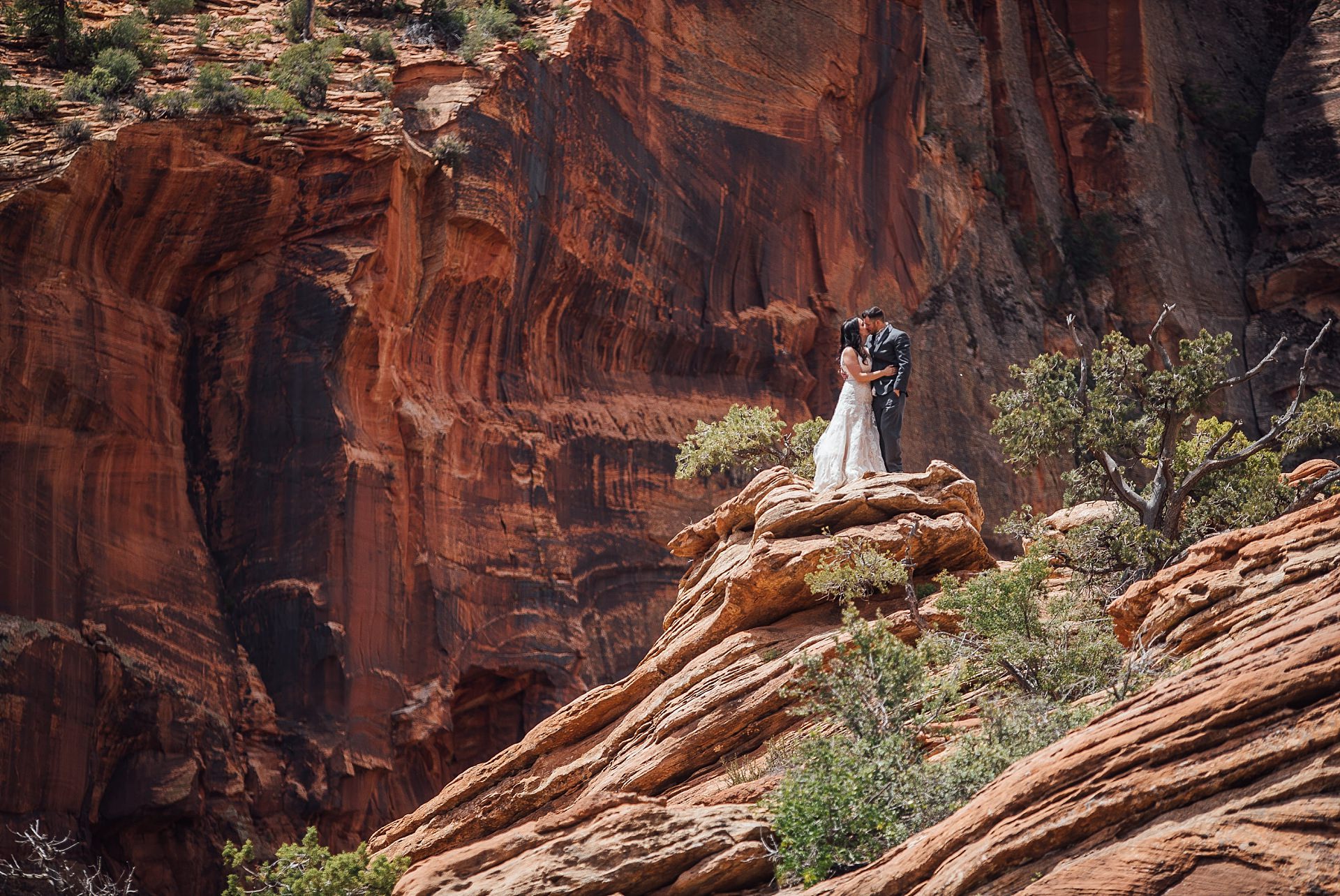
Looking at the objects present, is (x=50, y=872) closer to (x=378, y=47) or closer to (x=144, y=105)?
(x=144, y=105)

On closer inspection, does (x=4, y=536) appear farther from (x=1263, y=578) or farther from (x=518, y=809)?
→ (x=1263, y=578)

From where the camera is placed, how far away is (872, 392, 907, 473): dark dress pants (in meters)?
18.0

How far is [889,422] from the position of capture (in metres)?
18.0

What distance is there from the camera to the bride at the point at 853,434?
1775cm

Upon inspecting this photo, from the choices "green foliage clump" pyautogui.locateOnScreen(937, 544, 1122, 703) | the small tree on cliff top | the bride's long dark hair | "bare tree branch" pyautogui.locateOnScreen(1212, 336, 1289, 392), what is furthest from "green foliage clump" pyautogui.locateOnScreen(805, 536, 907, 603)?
"bare tree branch" pyautogui.locateOnScreen(1212, 336, 1289, 392)

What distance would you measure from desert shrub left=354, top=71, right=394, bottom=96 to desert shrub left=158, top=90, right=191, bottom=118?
10.9 ft

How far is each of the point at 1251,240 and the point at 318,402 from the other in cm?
3298

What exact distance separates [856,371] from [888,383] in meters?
0.45

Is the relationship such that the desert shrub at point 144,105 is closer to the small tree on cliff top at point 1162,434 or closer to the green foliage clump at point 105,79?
the green foliage clump at point 105,79

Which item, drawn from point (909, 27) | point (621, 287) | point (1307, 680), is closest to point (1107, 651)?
point (1307, 680)

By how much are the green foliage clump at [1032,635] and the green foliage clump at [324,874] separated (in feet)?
19.2

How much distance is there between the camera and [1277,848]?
9.49m

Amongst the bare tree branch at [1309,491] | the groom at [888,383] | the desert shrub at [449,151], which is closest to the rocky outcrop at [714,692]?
the groom at [888,383]

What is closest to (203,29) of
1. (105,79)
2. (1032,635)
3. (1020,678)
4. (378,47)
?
(378,47)
